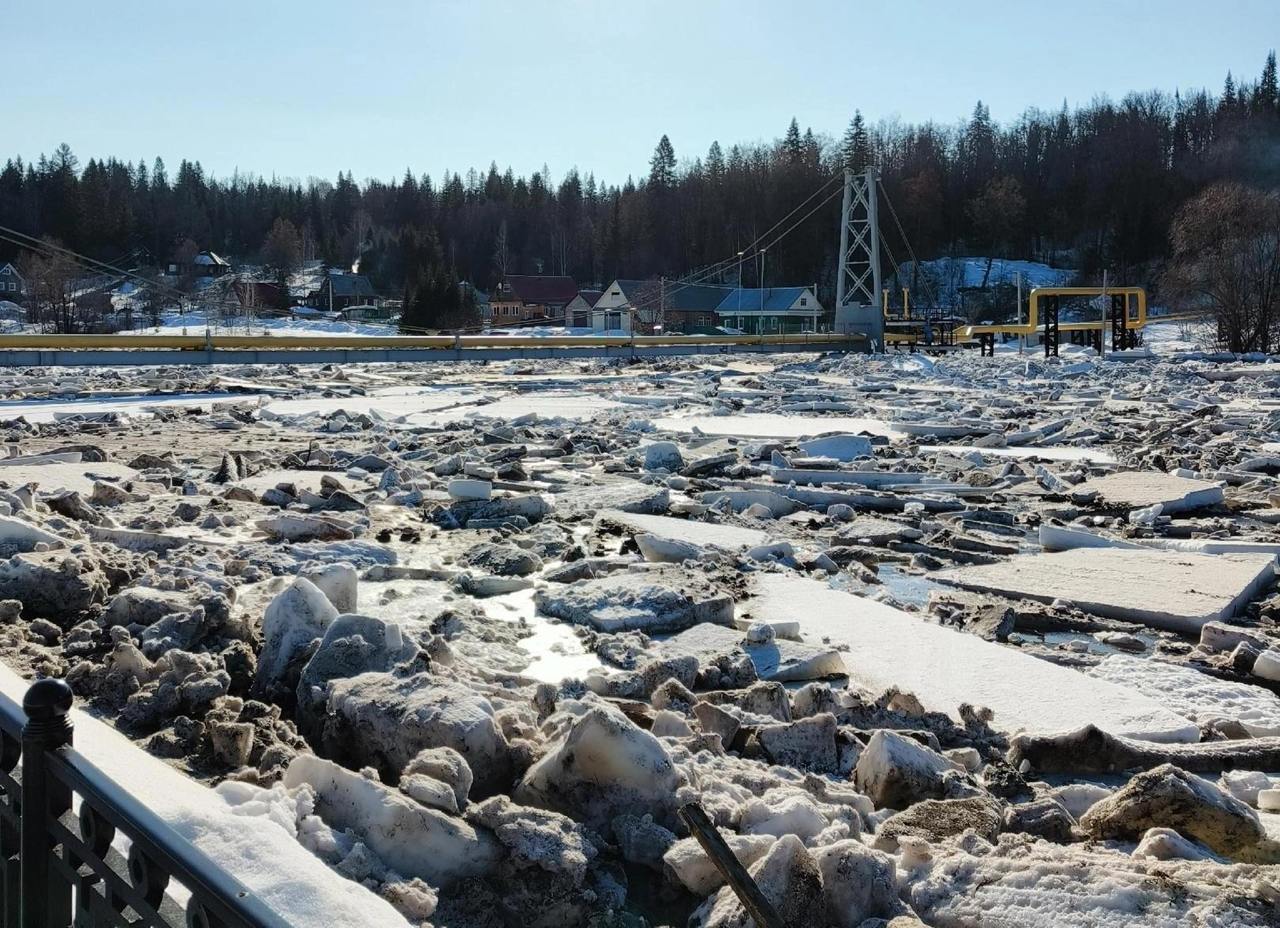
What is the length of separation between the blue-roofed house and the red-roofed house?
48.9ft

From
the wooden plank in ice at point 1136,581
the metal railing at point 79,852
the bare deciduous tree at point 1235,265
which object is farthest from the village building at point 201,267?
the metal railing at point 79,852

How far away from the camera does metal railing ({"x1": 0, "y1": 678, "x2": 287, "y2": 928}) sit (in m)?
1.28

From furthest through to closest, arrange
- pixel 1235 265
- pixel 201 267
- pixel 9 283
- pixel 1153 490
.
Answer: pixel 201 267 < pixel 9 283 < pixel 1235 265 < pixel 1153 490

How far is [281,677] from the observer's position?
11.3 ft

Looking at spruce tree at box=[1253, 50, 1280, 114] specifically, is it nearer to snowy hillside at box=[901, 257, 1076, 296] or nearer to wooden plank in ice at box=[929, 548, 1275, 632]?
snowy hillside at box=[901, 257, 1076, 296]

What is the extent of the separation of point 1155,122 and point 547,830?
344 ft

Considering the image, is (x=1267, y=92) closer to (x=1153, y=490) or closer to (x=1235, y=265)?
(x=1235, y=265)

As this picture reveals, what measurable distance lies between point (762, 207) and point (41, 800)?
91.3 metres

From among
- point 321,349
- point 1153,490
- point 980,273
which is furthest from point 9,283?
point 1153,490

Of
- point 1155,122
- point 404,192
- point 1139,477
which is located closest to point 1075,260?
point 1155,122

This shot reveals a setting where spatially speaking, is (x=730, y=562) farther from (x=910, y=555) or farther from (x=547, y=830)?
(x=547, y=830)

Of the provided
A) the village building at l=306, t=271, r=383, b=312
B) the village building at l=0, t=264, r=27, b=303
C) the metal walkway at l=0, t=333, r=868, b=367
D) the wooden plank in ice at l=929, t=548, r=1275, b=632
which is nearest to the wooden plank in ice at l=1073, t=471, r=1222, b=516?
the wooden plank in ice at l=929, t=548, r=1275, b=632

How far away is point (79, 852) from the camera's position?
1521 millimetres

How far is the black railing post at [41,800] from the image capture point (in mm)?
1518
